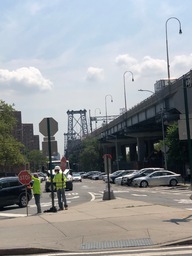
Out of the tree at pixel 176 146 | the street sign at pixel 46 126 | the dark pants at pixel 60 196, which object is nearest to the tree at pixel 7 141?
the tree at pixel 176 146

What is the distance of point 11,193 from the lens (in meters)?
24.5

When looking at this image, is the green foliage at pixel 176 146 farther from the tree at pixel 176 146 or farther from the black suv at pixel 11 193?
the black suv at pixel 11 193

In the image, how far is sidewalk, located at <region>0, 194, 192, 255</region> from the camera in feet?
34.2

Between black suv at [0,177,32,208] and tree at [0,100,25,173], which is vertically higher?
tree at [0,100,25,173]

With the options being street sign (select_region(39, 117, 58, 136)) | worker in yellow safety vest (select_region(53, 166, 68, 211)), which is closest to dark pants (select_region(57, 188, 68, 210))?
worker in yellow safety vest (select_region(53, 166, 68, 211))

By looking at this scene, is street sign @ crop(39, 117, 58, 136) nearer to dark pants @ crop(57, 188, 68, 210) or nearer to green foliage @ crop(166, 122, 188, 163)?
dark pants @ crop(57, 188, 68, 210)

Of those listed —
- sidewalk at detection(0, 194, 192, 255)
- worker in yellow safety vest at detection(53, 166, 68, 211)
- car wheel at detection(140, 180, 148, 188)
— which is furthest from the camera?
car wheel at detection(140, 180, 148, 188)

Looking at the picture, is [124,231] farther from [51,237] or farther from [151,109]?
[151,109]

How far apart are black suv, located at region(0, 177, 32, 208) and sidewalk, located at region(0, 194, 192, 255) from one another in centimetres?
879

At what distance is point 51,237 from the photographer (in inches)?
457

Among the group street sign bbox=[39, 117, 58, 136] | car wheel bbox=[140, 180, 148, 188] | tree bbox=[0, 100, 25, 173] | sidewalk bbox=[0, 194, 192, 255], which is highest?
tree bbox=[0, 100, 25, 173]

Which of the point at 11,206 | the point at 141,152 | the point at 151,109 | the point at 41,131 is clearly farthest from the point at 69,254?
the point at 141,152

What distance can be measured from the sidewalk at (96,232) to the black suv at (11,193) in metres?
8.79

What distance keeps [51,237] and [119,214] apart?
4.55 metres
